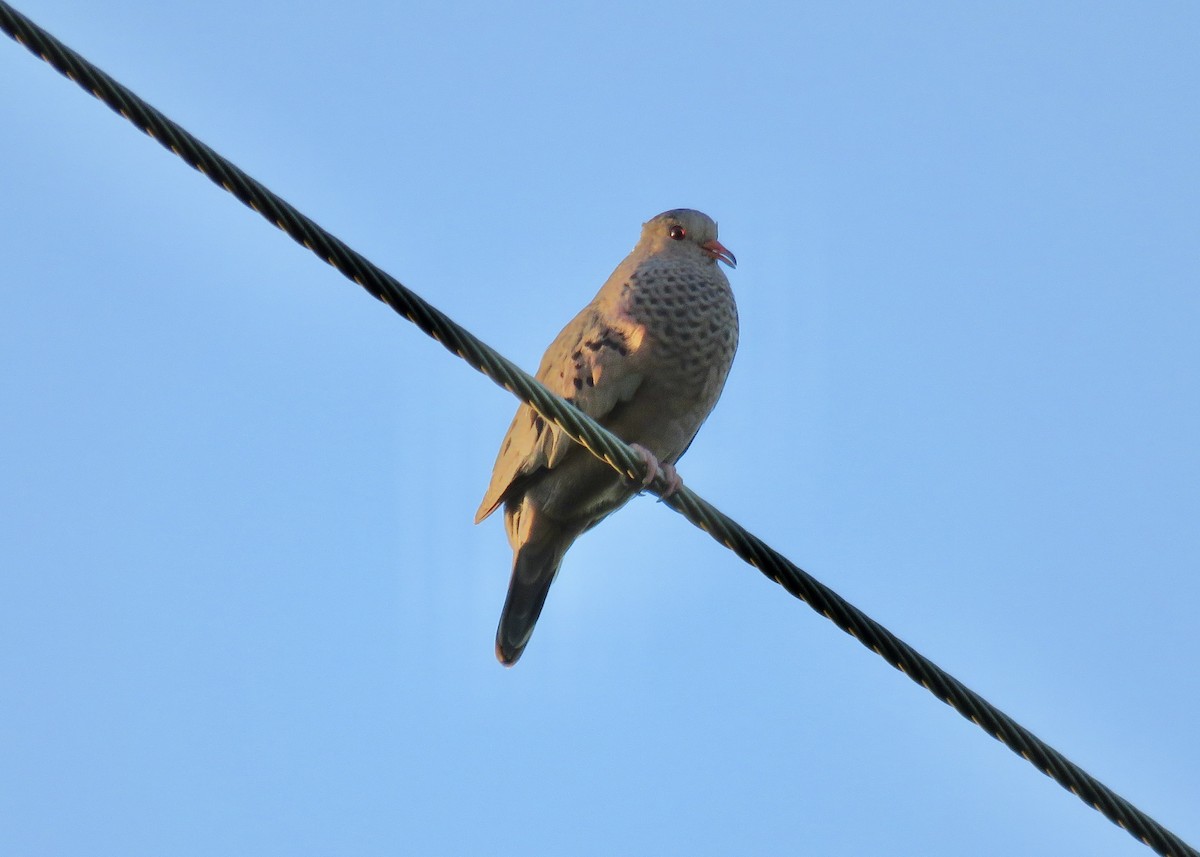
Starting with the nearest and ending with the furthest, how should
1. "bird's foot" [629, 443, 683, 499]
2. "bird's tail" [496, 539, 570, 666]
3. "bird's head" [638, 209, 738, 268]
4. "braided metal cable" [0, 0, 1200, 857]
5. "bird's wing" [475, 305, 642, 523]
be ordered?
"braided metal cable" [0, 0, 1200, 857], "bird's foot" [629, 443, 683, 499], "bird's wing" [475, 305, 642, 523], "bird's tail" [496, 539, 570, 666], "bird's head" [638, 209, 738, 268]

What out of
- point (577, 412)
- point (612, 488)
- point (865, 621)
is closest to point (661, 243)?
point (612, 488)

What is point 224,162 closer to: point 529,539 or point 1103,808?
point 1103,808

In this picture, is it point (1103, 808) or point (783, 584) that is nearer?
point (1103, 808)

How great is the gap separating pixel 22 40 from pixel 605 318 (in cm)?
342

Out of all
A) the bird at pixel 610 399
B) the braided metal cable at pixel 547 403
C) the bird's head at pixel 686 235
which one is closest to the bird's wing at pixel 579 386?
the bird at pixel 610 399

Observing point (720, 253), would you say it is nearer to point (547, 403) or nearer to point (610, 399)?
point (610, 399)

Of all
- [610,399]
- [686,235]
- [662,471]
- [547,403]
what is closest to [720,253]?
[686,235]

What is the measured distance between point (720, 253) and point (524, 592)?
5.28 ft

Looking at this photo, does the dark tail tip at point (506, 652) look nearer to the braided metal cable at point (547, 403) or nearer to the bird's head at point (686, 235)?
the bird's head at point (686, 235)

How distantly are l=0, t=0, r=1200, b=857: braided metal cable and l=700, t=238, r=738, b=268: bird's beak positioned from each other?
2.74 m

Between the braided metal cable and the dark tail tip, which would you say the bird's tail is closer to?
the dark tail tip

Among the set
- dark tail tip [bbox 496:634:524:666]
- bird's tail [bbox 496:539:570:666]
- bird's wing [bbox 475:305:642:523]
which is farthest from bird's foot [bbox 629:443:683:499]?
dark tail tip [bbox 496:634:524:666]

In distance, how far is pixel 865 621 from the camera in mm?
3703

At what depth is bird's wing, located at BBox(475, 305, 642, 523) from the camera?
20.3ft
